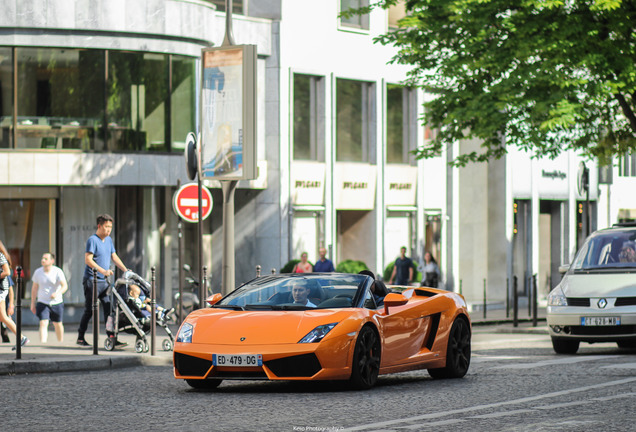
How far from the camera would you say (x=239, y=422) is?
9984mm

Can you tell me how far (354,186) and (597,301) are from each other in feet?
58.0

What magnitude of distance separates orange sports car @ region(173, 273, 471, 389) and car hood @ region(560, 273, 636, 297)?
162 inches

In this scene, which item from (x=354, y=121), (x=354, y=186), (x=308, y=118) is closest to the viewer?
(x=308, y=118)

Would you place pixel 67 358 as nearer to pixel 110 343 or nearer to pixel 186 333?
pixel 110 343

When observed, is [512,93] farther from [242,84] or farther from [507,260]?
[507,260]

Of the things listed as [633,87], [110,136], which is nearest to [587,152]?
[633,87]

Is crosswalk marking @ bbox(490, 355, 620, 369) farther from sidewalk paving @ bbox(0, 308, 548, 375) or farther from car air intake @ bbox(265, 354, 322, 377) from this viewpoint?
sidewalk paving @ bbox(0, 308, 548, 375)

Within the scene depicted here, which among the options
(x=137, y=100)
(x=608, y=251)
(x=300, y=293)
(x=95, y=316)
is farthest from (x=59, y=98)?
(x=300, y=293)

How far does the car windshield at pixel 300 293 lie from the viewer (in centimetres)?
1294

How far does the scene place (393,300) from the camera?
13.1 m

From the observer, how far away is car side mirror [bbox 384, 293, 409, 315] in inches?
518

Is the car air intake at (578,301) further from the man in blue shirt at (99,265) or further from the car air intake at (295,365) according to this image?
the car air intake at (295,365)

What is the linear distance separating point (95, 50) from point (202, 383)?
53.1 feet

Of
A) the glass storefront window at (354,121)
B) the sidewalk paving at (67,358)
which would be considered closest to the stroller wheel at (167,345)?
the sidewalk paving at (67,358)
